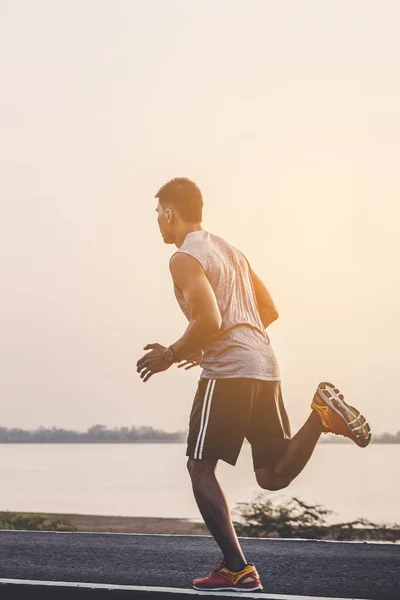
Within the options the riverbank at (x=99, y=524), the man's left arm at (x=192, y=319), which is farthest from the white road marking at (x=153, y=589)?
the riverbank at (x=99, y=524)

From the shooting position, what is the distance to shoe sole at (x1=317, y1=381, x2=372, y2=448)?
19.1 ft

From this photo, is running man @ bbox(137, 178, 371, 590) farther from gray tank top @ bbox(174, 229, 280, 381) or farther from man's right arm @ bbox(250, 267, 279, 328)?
man's right arm @ bbox(250, 267, 279, 328)

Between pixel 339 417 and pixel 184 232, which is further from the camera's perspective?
pixel 184 232

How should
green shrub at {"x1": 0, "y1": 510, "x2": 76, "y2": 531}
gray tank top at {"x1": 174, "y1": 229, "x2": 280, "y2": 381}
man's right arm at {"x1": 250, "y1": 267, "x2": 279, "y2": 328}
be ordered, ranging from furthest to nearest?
1. green shrub at {"x1": 0, "y1": 510, "x2": 76, "y2": 531}
2. man's right arm at {"x1": 250, "y1": 267, "x2": 279, "y2": 328}
3. gray tank top at {"x1": 174, "y1": 229, "x2": 280, "y2": 381}

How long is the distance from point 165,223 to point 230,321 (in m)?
0.71

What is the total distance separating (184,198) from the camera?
5996 millimetres

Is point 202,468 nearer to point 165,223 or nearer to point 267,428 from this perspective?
point 267,428

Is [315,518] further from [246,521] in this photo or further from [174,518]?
[174,518]

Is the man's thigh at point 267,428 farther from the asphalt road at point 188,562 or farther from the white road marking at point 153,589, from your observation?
the white road marking at point 153,589

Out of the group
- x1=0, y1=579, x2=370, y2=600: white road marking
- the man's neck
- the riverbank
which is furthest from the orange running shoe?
the riverbank

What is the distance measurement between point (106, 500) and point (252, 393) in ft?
70.7

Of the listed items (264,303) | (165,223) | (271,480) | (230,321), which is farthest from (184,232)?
(271,480)

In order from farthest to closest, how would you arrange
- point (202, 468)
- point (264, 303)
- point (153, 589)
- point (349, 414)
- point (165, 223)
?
point (264, 303) < point (165, 223) < point (349, 414) < point (202, 468) < point (153, 589)

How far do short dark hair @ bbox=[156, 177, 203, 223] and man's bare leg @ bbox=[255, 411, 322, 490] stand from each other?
1.36m
